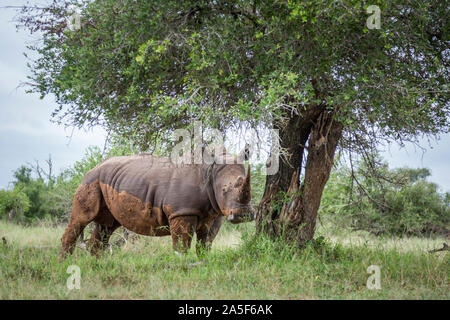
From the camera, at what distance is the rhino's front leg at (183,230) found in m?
7.73

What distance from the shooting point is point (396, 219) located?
18.5 m

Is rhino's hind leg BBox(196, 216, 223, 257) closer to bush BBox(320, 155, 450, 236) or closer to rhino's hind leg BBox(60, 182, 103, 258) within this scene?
rhino's hind leg BBox(60, 182, 103, 258)

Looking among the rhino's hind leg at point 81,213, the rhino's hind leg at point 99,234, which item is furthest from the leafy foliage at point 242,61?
the rhino's hind leg at point 99,234

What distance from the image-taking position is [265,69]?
7.40 meters

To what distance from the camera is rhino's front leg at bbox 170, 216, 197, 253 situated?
7.73 m

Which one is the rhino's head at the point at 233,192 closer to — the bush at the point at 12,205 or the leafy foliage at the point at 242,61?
the leafy foliage at the point at 242,61

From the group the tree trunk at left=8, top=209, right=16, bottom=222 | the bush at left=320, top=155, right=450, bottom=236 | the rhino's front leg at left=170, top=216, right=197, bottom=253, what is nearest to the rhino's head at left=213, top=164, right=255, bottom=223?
the rhino's front leg at left=170, top=216, right=197, bottom=253

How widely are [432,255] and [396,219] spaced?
11.2 meters

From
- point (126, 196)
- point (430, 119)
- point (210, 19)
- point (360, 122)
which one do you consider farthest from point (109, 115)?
point (430, 119)

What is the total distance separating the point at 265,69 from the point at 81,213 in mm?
4752
